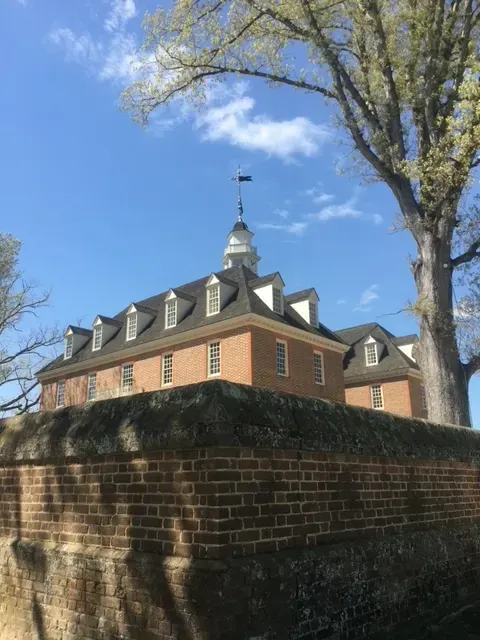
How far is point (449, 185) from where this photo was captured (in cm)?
932

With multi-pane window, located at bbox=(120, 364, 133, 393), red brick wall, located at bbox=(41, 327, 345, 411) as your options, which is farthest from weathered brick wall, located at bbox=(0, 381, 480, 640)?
multi-pane window, located at bbox=(120, 364, 133, 393)

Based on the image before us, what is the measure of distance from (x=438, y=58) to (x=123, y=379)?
24974 millimetres

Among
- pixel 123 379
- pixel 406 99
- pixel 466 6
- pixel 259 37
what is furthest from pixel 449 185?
pixel 123 379

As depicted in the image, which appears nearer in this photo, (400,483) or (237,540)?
(237,540)

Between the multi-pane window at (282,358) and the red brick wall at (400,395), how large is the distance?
10257 millimetres

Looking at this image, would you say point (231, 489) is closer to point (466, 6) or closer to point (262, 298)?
point (466, 6)

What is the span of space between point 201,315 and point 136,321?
19.1 feet

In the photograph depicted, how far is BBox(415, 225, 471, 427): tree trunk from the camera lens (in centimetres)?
896

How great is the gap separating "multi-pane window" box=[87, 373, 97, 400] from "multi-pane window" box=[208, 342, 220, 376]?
9888mm

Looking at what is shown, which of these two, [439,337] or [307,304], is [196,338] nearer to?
[307,304]

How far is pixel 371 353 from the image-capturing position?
37969 mm

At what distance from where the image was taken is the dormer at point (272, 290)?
27.4m

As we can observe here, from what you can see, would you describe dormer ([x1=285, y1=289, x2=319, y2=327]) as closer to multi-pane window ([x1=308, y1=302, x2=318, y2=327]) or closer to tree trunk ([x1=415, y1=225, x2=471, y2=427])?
multi-pane window ([x1=308, y1=302, x2=318, y2=327])

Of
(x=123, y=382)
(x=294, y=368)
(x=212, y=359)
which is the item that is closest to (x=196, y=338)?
(x=212, y=359)
